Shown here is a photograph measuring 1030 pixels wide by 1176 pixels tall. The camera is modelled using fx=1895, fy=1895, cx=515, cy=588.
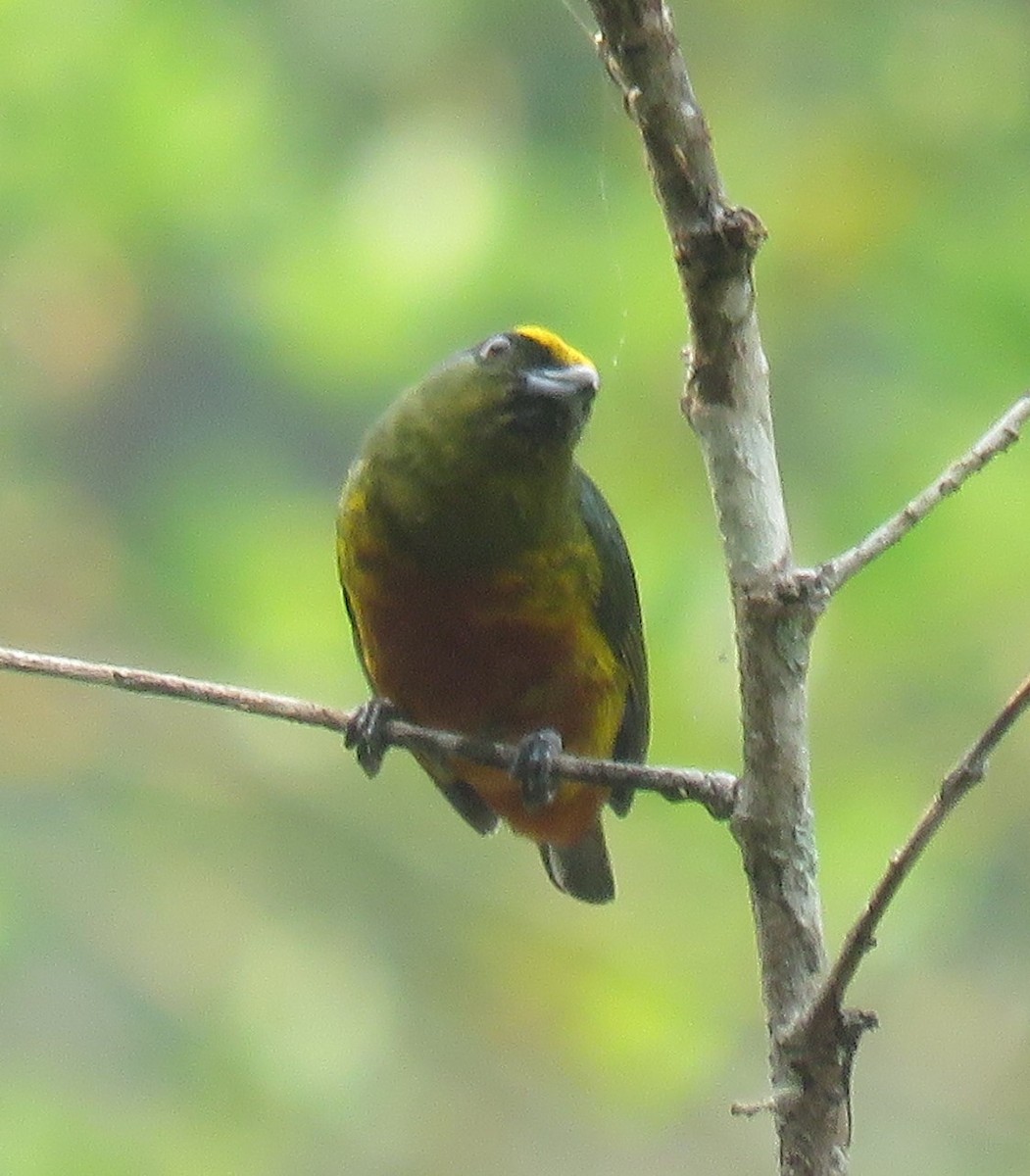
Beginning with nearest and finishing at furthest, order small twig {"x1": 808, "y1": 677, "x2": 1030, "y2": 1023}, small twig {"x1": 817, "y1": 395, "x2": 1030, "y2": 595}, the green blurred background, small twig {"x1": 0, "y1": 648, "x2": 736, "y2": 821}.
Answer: small twig {"x1": 808, "y1": 677, "x2": 1030, "y2": 1023} < small twig {"x1": 817, "y1": 395, "x2": 1030, "y2": 595} < small twig {"x1": 0, "y1": 648, "x2": 736, "y2": 821} < the green blurred background

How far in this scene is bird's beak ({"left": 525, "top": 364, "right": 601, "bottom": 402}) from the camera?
8.39 feet

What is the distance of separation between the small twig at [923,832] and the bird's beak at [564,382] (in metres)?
1.21

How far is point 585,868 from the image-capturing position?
319cm

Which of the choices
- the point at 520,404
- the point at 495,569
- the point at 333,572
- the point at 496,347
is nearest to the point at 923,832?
the point at 495,569

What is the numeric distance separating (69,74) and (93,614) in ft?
3.79

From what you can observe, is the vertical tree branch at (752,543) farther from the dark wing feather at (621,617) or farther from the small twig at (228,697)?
the dark wing feather at (621,617)

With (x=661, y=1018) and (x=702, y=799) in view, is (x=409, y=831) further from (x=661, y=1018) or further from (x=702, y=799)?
(x=702, y=799)

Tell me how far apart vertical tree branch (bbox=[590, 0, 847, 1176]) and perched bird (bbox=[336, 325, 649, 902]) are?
2.85ft

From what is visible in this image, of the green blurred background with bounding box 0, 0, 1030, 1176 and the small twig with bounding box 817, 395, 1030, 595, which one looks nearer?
the small twig with bounding box 817, 395, 1030, 595

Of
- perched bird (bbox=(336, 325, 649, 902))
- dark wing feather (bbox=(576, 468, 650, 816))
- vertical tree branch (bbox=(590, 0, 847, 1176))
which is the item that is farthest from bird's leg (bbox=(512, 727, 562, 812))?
vertical tree branch (bbox=(590, 0, 847, 1176))

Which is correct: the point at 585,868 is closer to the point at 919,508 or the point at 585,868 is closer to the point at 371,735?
the point at 371,735

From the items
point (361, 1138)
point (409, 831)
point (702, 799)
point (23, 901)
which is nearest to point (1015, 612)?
point (409, 831)

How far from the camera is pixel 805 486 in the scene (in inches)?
150

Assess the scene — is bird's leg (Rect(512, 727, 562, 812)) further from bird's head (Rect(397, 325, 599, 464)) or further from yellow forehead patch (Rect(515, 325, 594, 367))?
yellow forehead patch (Rect(515, 325, 594, 367))
